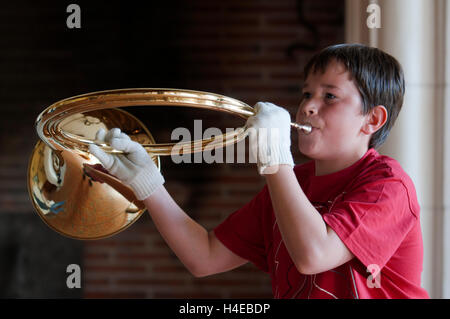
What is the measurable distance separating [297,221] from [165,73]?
1676 millimetres

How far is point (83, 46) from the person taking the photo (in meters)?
2.27

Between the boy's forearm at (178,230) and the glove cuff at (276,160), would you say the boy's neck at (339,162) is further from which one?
the boy's forearm at (178,230)

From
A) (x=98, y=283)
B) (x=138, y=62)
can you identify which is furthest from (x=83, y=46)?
(x=98, y=283)

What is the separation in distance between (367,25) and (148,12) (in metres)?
1.28

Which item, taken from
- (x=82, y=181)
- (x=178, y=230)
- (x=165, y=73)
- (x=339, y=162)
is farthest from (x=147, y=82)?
(x=339, y=162)

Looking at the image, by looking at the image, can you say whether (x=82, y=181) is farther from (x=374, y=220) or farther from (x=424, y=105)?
(x=424, y=105)

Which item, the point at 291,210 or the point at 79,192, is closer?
the point at 291,210

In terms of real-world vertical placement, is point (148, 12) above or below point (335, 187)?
above

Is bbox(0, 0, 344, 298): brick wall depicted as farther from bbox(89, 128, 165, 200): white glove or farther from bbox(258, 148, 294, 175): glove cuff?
bbox(258, 148, 294, 175): glove cuff

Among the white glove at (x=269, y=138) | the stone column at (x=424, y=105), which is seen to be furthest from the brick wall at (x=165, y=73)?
the white glove at (x=269, y=138)

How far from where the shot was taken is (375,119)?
88 cm

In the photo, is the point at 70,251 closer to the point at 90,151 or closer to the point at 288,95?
the point at 288,95

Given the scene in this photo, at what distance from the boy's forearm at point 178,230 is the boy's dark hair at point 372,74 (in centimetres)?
37

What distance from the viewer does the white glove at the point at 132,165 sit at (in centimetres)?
87
